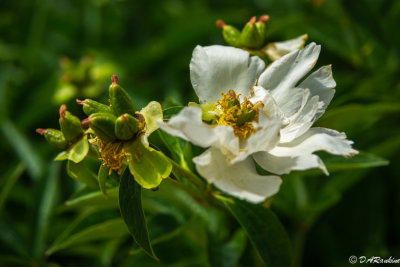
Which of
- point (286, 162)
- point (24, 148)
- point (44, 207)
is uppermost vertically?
point (286, 162)

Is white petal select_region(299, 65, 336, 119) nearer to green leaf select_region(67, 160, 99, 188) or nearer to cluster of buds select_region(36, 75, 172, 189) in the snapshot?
cluster of buds select_region(36, 75, 172, 189)

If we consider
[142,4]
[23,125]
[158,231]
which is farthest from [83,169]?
[142,4]

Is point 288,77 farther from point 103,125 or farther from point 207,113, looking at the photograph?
point 103,125

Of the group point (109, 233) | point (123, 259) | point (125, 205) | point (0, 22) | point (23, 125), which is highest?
point (0, 22)

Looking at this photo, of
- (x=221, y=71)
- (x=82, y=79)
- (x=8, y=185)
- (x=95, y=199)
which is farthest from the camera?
(x=82, y=79)

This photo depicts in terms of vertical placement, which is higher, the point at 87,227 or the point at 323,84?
the point at 323,84

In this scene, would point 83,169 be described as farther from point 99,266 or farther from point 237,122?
point 99,266

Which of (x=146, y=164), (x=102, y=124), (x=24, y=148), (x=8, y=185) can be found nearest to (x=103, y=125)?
(x=102, y=124)

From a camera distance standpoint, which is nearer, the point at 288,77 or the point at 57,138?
the point at 57,138
